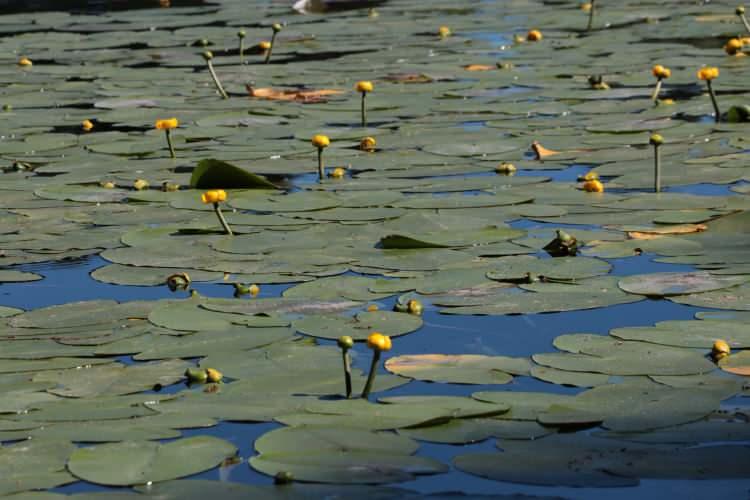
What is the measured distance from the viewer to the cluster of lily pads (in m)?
1.96

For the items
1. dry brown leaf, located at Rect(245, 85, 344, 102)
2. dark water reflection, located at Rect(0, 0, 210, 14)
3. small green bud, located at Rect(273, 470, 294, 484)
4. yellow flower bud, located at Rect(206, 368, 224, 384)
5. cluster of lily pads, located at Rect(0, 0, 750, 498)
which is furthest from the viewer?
dark water reflection, located at Rect(0, 0, 210, 14)

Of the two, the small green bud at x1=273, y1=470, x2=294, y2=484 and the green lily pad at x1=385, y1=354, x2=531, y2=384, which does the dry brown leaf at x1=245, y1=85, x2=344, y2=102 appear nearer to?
the green lily pad at x1=385, y1=354, x2=531, y2=384

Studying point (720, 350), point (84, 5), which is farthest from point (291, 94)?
point (84, 5)

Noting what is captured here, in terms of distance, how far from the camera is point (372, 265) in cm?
292

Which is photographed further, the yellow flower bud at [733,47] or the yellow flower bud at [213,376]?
the yellow flower bud at [733,47]

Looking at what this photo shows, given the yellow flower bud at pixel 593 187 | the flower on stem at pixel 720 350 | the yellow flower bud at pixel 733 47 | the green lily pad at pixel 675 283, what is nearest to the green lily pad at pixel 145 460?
the flower on stem at pixel 720 350

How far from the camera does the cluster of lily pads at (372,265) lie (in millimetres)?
1962

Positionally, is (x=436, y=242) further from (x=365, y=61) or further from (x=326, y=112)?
(x=365, y=61)

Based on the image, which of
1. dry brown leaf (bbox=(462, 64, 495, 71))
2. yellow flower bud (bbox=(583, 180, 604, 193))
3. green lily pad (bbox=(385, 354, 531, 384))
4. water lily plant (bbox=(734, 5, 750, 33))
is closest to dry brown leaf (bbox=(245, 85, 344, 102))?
dry brown leaf (bbox=(462, 64, 495, 71))

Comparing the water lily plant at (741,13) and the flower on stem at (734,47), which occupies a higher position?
the water lily plant at (741,13)

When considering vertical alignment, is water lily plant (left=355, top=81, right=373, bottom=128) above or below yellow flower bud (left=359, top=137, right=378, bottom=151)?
above

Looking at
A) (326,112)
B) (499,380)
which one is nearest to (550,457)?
(499,380)

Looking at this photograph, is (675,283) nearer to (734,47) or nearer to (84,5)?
(734,47)

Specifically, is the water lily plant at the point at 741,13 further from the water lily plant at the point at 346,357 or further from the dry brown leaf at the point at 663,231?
the water lily plant at the point at 346,357
